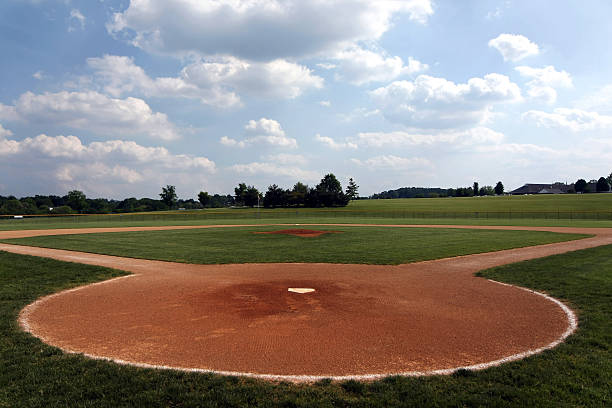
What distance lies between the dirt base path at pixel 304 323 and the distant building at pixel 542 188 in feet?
604

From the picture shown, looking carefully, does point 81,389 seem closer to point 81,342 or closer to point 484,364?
point 81,342

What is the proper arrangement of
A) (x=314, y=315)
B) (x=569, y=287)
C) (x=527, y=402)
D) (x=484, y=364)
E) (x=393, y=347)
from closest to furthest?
(x=527, y=402) < (x=484, y=364) < (x=393, y=347) < (x=314, y=315) < (x=569, y=287)

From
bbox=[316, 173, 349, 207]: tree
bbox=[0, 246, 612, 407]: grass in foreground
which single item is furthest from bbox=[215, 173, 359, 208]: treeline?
bbox=[0, 246, 612, 407]: grass in foreground

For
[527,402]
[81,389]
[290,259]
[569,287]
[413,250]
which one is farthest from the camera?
[413,250]

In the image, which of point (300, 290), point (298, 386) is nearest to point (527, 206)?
point (300, 290)

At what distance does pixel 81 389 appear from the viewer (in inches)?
187

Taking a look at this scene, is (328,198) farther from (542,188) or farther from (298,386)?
(542,188)

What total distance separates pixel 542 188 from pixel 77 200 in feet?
627

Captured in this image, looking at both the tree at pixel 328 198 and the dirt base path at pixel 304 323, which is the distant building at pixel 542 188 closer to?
the tree at pixel 328 198

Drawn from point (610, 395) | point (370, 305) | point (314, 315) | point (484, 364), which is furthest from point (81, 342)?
point (610, 395)

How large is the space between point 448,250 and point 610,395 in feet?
49.6

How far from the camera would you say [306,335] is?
6.76 m

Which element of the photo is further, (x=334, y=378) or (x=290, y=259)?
(x=290, y=259)

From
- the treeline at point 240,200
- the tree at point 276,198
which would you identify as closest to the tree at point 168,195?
the treeline at point 240,200
